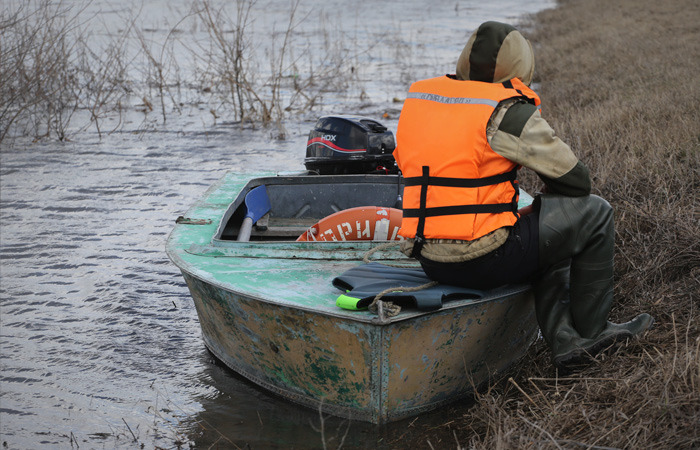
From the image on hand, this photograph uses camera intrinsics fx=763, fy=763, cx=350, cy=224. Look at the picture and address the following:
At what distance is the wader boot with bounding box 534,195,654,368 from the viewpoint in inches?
124

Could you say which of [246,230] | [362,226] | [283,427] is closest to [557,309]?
[362,226]

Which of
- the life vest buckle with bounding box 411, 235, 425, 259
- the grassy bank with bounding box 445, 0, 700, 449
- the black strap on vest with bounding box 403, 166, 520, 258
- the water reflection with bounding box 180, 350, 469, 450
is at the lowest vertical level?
the water reflection with bounding box 180, 350, 469, 450

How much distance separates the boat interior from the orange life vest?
179 cm

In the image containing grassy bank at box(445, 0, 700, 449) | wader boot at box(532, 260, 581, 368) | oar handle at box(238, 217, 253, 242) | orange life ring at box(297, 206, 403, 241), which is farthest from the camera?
oar handle at box(238, 217, 253, 242)

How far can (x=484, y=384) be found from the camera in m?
3.79

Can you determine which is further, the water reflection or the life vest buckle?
the water reflection

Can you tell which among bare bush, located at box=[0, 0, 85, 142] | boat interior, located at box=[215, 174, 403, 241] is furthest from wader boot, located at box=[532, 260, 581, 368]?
bare bush, located at box=[0, 0, 85, 142]

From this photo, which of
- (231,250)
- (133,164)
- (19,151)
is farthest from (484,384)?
(19,151)

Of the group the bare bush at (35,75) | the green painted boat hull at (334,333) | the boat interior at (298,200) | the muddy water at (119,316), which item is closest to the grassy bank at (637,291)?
the green painted boat hull at (334,333)

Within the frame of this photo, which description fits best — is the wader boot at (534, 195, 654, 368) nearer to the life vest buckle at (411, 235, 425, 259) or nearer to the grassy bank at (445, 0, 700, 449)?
the grassy bank at (445, 0, 700, 449)

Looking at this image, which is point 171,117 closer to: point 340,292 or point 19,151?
point 19,151

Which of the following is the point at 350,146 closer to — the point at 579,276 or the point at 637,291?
the point at 637,291

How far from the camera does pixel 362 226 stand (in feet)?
13.8

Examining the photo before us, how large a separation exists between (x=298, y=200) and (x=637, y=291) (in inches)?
90.3
